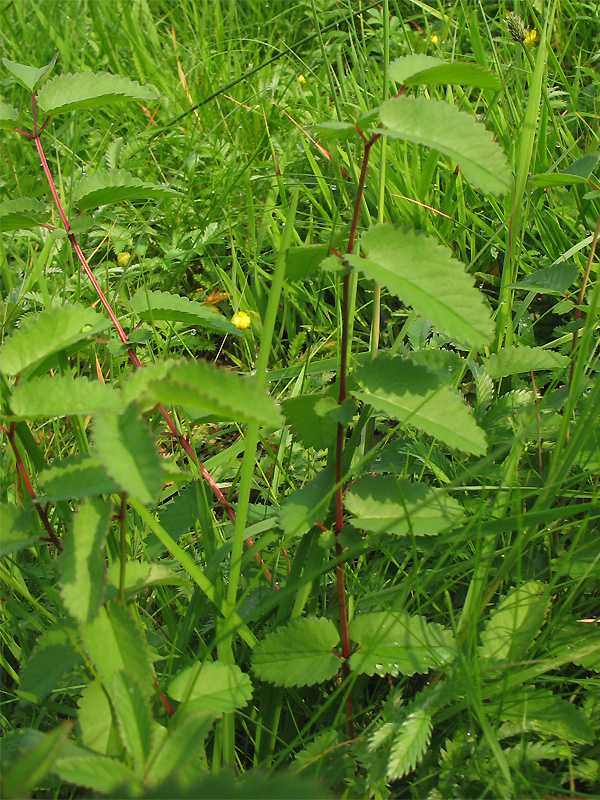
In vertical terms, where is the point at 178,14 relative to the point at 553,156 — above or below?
above

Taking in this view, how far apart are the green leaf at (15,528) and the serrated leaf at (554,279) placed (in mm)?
935

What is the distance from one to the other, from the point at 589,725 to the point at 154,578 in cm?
63

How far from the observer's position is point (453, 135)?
820 mm

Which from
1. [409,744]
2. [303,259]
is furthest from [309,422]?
[409,744]

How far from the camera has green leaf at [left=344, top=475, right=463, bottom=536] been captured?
3.11ft

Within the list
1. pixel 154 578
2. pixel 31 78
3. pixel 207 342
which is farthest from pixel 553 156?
pixel 154 578

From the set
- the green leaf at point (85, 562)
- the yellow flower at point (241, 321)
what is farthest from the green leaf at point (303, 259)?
the yellow flower at point (241, 321)

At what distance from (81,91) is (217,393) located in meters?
0.76

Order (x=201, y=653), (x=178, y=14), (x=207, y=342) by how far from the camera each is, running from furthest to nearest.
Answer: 1. (x=178, y=14)
2. (x=207, y=342)
3. (x=201, y=653)

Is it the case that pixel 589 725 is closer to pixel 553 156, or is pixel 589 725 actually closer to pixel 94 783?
pixel 94 783

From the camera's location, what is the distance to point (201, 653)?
38.7 inches

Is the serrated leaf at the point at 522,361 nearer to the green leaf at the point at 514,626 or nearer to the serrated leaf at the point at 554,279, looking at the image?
the serrated leaf at the point at 554,279

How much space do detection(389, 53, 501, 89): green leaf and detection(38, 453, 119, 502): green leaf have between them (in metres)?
0.62

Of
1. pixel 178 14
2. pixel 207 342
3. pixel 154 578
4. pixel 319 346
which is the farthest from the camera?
pixel 178 14
